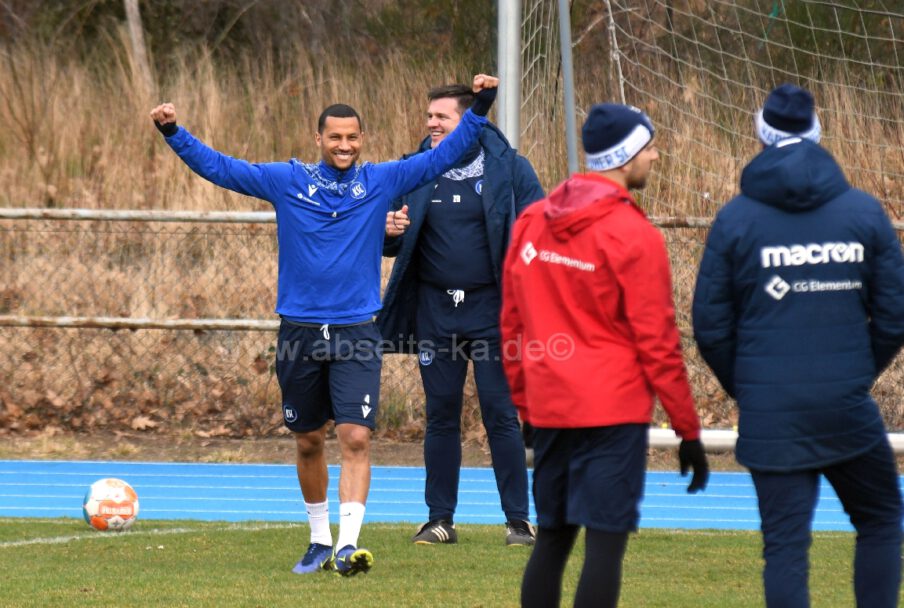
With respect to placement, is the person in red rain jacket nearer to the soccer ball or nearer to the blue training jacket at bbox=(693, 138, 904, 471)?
the blue training jacket at bbox=(693, 138, 904, 471)

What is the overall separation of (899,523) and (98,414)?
8.18 m

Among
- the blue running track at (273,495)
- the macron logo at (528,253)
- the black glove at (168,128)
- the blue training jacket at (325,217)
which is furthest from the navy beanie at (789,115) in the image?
the blue running track at (273,495)

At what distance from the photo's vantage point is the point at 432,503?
7.28 meters

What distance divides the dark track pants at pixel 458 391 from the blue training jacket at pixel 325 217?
800 mm

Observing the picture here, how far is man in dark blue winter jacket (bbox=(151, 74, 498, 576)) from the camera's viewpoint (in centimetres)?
625

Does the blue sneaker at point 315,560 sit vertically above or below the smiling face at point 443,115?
below

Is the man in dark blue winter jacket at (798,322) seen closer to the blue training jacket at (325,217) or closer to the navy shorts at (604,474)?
the navy shorts at (604,474)

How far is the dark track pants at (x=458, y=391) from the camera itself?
7137 mm

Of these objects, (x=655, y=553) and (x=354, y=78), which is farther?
(x=354, y=78)

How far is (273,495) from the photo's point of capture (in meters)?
9.38

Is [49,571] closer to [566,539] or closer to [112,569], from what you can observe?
[112,569]

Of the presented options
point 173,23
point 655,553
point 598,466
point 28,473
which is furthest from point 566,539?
point 173,23

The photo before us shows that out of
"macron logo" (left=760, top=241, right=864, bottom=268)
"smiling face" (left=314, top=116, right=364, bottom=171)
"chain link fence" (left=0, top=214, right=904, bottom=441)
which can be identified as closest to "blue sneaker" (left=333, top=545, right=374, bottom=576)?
"smiling face" (left=314, top=116, right=364, bottom=171)

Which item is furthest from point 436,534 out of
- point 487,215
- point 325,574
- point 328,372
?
point 487,215
